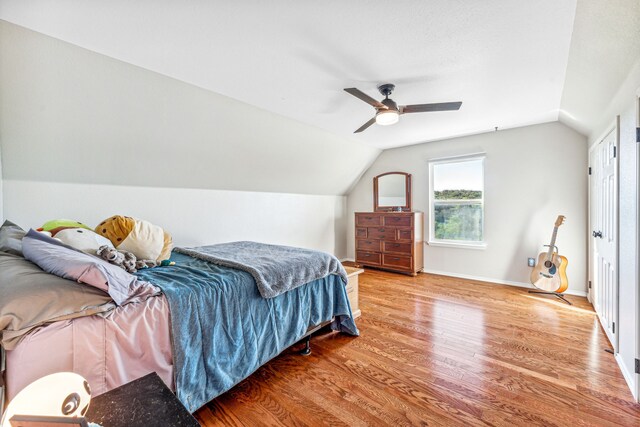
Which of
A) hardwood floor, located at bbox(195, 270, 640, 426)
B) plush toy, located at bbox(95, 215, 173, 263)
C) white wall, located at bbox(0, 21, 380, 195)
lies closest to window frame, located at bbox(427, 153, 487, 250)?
hardwood floor, located at bbox(195, 270, 640, 426)

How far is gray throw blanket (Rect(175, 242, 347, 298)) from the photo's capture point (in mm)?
1948

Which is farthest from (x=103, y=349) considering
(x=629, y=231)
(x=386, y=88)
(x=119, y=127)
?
(x=629, y=231)

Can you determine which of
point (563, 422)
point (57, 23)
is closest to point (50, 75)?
point (57, 23)

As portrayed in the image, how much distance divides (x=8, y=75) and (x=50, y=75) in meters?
0.20

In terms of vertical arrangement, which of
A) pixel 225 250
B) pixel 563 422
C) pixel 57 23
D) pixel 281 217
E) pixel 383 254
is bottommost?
pixel 563 422

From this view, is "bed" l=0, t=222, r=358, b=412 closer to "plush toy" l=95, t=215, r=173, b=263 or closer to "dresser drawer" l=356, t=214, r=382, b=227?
"plush toy" l=95, t=215, r=173, b=263

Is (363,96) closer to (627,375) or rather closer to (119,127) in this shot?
(119,127)

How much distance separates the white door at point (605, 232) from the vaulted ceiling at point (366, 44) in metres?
0.47

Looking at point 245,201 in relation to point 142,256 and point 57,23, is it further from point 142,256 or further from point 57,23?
point 57,23

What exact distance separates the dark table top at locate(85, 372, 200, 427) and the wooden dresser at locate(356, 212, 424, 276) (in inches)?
159

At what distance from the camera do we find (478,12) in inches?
60.2

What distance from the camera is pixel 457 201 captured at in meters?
4.39

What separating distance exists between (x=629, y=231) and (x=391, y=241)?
300 centimetres

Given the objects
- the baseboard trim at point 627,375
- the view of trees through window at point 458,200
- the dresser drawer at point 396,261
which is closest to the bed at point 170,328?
the baseboard trim at point 627,375
